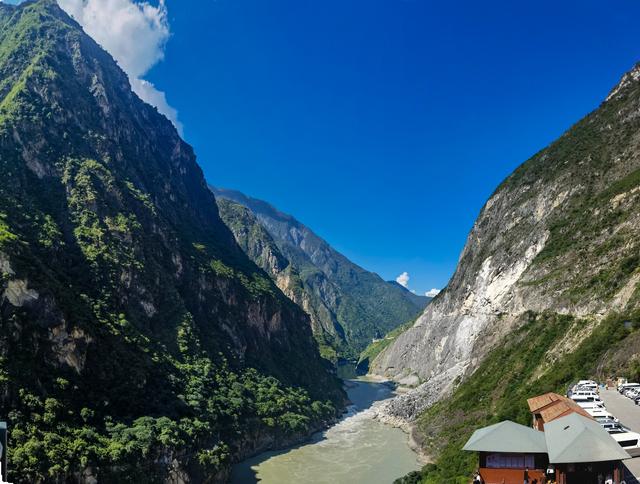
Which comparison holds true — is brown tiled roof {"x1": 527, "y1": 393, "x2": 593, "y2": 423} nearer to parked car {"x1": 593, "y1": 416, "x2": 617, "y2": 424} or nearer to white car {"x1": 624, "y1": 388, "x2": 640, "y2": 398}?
parked car {"x1": 593, "y1": 416, "x2": 617, "y2": 424}

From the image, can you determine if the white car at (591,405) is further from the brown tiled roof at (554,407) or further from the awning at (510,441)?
the awning at (510,441)

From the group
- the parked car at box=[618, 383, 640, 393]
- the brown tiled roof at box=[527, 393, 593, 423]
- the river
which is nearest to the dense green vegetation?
the parked car at box=[618, 383, 640, 393]

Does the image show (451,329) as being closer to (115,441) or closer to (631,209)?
(631,209)

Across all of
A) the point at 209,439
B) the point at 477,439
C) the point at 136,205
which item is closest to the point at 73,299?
the point at 209,439

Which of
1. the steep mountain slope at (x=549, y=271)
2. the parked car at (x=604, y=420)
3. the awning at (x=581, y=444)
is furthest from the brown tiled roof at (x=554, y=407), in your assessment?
the steep mountain slope at (x=549, y=271)

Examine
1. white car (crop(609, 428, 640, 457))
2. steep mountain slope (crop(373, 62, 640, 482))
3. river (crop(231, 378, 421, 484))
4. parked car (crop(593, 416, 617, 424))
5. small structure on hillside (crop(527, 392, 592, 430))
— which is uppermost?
steep mountain slope (crop(373, 62, 640, 482))

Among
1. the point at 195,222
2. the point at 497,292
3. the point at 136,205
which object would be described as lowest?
the point at 497,292
